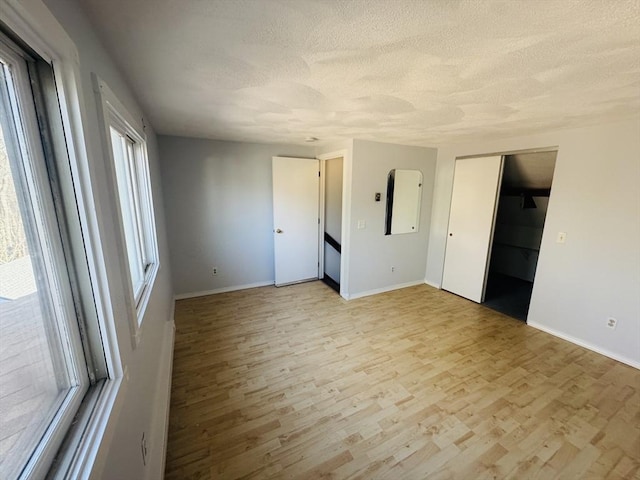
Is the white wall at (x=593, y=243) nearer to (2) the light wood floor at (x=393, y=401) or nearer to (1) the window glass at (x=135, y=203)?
(2) the light wood floor at (x=393, y=401)

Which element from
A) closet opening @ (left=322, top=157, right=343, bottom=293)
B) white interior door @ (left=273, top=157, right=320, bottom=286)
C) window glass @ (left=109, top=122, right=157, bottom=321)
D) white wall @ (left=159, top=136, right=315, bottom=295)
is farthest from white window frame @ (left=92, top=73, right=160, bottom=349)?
closet opening @ (left=322, top=157, right=343, bottom=293)

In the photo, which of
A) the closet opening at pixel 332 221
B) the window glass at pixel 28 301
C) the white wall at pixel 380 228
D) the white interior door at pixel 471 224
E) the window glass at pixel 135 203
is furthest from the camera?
the closet opening at pixel 332 221

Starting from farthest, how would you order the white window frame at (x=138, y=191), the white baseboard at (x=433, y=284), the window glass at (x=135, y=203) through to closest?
the white baseboard at (x=433, y=284) < the window glass at (x=135, y=203) < the white window frame at (x=138, y=191)

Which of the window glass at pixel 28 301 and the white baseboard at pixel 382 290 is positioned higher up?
the window glass at pixel 28 301

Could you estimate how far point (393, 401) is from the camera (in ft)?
6.39

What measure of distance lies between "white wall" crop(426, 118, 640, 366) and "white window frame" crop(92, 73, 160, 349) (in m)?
3.71

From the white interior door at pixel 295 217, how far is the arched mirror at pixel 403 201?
1.11 metres

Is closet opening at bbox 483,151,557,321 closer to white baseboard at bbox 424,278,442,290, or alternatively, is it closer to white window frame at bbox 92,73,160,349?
white baseboard at bbox 424,278,442,290

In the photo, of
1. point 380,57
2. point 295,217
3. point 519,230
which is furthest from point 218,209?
point 519,230

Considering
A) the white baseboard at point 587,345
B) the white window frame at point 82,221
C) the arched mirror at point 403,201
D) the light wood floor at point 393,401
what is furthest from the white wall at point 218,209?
the white baseboard at point 587,345

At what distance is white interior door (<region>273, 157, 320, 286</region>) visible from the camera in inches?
150

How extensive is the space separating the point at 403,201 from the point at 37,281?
12.4 feet

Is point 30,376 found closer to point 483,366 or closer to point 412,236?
point 483,366

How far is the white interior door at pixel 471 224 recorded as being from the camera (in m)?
3.31
